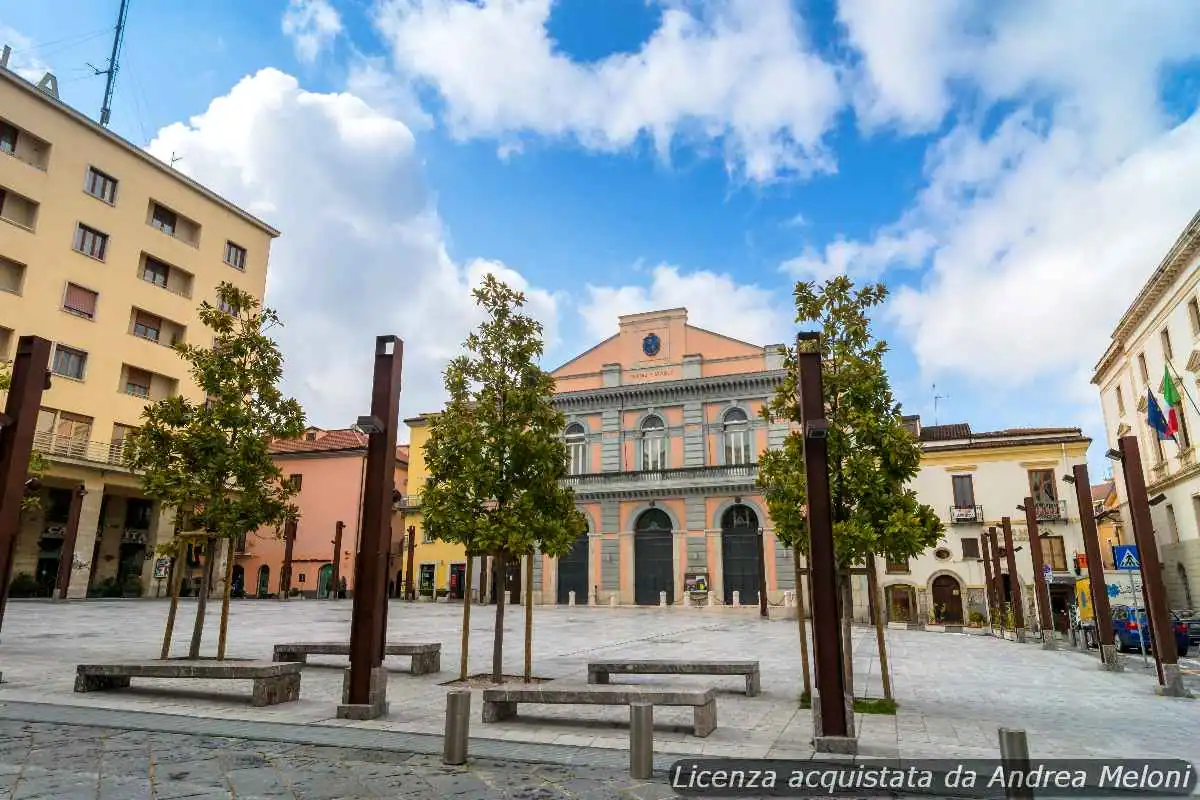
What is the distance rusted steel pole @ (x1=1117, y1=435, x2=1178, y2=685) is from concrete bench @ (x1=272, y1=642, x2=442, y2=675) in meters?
10.8

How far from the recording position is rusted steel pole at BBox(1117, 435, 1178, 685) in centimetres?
1078

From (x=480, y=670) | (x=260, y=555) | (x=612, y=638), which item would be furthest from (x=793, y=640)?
(x=260, y=555)

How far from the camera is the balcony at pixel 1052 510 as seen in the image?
3481 centimetres

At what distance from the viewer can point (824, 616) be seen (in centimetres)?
676

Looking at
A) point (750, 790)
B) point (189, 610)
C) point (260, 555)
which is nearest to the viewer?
point (750, 790)

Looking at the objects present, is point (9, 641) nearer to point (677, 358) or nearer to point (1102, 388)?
point (677, 358)

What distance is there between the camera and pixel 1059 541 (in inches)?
1368

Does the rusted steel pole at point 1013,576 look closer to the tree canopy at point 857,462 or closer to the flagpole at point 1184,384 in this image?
the flagpole at point 1184,384

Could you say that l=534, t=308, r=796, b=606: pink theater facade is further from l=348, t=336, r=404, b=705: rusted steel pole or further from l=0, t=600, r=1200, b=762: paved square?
l=348, t=336, r=404, b=705: rusted steel pole

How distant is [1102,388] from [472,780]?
43266mm

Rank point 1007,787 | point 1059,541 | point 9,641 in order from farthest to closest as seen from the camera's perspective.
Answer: point 1059,541 → point 9,641 → point 1007,787

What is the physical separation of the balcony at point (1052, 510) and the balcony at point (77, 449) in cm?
4006

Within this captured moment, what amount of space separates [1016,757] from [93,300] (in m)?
38.0

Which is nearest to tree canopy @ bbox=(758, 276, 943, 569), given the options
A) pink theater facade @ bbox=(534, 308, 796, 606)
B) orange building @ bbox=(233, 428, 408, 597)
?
A: pink theater facade @ bbox=(534, 308, 796, 606)
